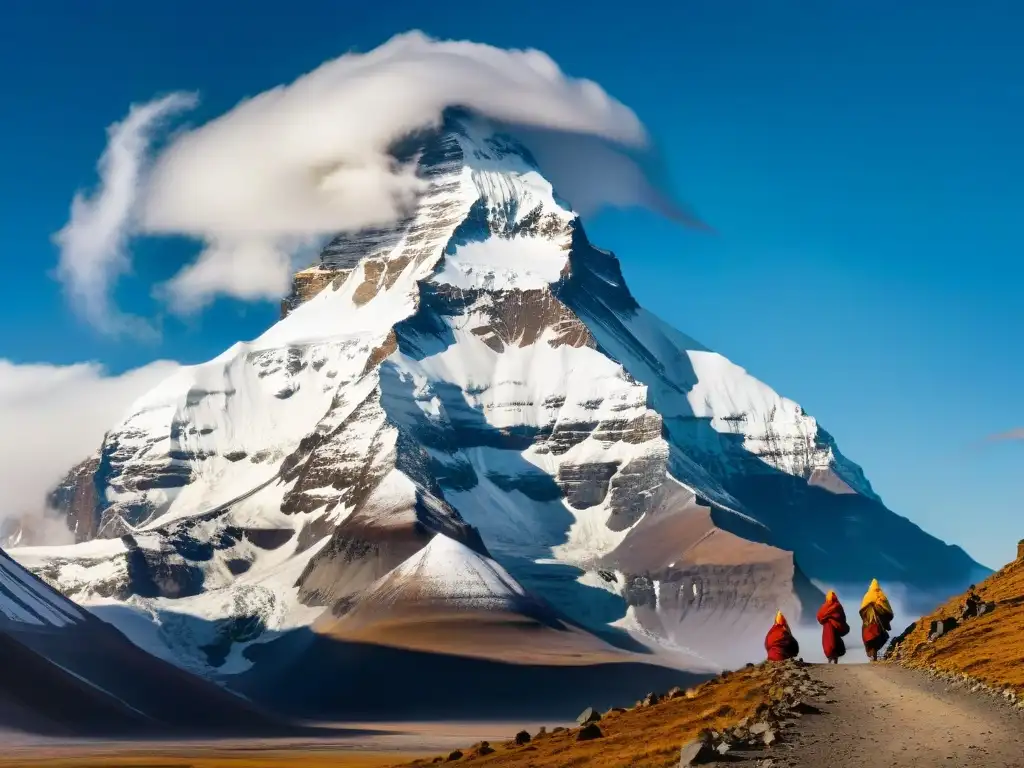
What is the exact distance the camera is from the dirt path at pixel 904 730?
135 feet

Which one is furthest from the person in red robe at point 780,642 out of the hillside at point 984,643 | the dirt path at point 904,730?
the dirt path at point 904,730

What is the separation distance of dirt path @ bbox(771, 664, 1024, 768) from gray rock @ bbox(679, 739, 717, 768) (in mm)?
1519

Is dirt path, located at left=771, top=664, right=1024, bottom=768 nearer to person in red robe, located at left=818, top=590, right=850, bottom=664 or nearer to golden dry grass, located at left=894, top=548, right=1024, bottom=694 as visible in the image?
golden dry grass, located at left=894, top=548, right=1024, bottom=694

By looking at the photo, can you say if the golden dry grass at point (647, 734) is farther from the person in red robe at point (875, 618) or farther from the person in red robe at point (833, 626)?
the person in red robe at point (875, 618)

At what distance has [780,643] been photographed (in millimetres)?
61562

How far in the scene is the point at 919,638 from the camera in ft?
238

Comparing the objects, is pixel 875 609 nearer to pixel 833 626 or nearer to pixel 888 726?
pixel 833 626

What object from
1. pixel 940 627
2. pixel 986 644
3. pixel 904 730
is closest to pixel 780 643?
pixel 986 644

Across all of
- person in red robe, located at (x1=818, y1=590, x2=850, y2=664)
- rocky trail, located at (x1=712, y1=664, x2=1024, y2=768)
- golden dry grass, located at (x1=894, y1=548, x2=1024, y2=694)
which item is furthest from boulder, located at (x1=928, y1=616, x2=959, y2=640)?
rocky trail, located at (x1=712, y1=664, x2=1024, y2=768)

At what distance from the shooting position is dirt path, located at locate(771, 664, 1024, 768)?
41.1m

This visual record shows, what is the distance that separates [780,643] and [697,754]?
19.5 metres

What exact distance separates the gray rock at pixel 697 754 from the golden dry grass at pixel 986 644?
10969mm

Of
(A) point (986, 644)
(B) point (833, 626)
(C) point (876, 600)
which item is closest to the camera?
(A) point (986, 644)

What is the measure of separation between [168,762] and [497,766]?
137195 millimetres
